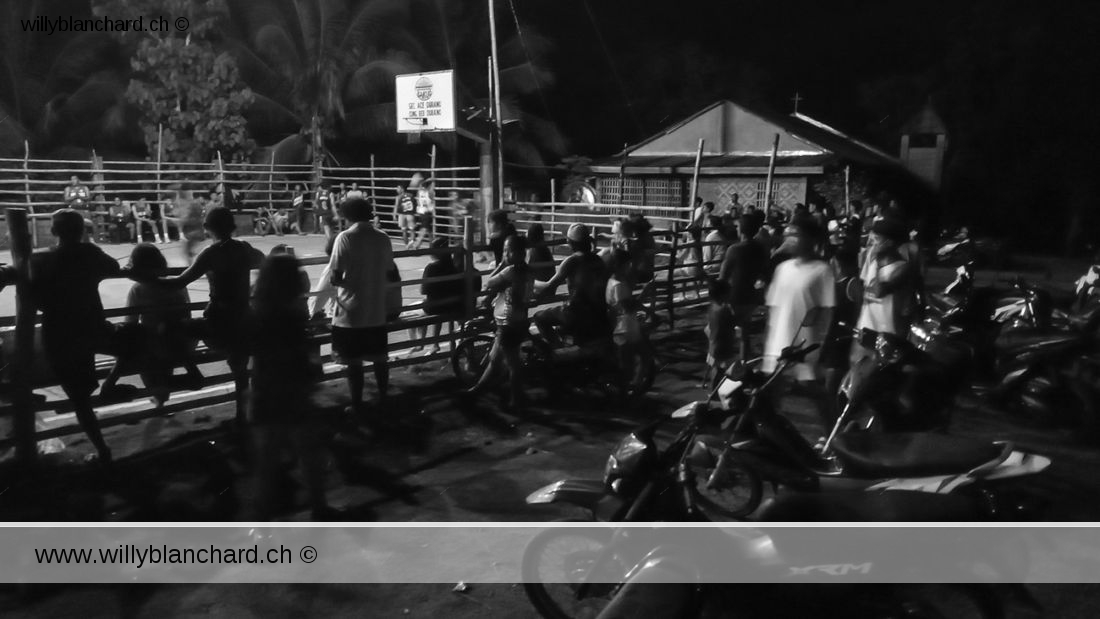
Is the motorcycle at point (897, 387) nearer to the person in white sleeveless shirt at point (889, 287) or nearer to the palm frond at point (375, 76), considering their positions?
the person in white sleeveless shirt at point (889, 287)

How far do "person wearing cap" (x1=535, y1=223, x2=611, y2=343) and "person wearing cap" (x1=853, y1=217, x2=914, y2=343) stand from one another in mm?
1972

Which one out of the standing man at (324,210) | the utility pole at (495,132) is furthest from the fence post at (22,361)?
the standing man at (324,210)

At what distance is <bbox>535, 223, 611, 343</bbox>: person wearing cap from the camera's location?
7.16 metres

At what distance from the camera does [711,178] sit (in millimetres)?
25609

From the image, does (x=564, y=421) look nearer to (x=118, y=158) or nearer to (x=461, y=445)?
(x=461, y=445)

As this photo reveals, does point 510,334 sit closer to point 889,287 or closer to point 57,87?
point 889,287

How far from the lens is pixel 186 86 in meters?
25.0

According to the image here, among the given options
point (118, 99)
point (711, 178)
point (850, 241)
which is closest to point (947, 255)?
point (711, 178)

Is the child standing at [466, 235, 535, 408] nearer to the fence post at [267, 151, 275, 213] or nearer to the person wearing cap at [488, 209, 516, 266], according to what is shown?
the person wearing cap at [488, 209, 516, 266]

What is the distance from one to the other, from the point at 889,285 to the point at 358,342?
365 centimetres

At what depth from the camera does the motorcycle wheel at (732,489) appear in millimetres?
4387

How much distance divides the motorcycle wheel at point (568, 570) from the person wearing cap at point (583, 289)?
3392 millimetres

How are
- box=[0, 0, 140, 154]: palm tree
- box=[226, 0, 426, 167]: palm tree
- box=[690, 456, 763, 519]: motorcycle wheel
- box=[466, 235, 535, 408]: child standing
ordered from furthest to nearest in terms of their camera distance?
1. box=[226, 0, 426, 167]: palm tree
2. box=[0, 0, 140, 154]: palm tree
3. box=[466, 235, 535, 408]: child standing
4. box=[690, 456, 763, 519]: motorcycle wheel

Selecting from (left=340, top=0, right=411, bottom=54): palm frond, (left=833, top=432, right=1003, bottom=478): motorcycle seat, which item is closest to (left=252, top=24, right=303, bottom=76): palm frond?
(left=340, top=0, right=411, bottom=54): palm frond
